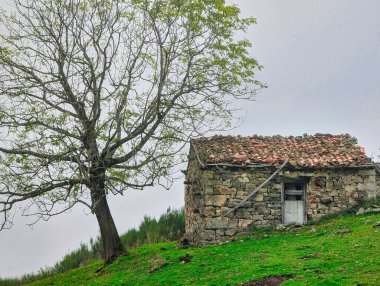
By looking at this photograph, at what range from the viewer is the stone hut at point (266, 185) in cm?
2562

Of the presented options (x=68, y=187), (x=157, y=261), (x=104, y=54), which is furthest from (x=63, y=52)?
(x=157, y=261)

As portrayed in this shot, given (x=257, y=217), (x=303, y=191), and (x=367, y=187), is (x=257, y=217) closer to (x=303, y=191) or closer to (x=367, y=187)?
(x=303, y=191)

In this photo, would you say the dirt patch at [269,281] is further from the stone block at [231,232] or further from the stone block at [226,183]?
the stone block at [226,183]

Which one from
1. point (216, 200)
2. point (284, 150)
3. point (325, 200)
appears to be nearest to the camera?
point (216, 200)

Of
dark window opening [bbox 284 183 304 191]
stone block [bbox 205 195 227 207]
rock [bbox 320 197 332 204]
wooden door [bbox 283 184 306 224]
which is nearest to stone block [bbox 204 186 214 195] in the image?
stone block [bbox 205 195 227 207]

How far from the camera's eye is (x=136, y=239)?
3266cm

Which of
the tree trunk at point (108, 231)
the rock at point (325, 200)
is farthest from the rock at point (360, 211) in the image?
the tree trunk at point (108, 231)

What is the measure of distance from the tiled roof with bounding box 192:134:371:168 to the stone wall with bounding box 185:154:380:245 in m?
0.42

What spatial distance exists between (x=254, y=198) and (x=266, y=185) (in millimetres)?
876

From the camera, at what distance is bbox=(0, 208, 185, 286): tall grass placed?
31625 mm

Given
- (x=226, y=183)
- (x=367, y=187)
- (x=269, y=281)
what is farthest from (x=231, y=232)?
(x=269, y=281)

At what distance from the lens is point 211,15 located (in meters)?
23.7

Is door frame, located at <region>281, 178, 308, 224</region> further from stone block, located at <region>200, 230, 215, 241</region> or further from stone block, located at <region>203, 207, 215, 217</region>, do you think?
stone block, located at <region>200, 230, 215, 241</region>

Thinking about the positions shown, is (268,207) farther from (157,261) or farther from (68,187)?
(68,187)
